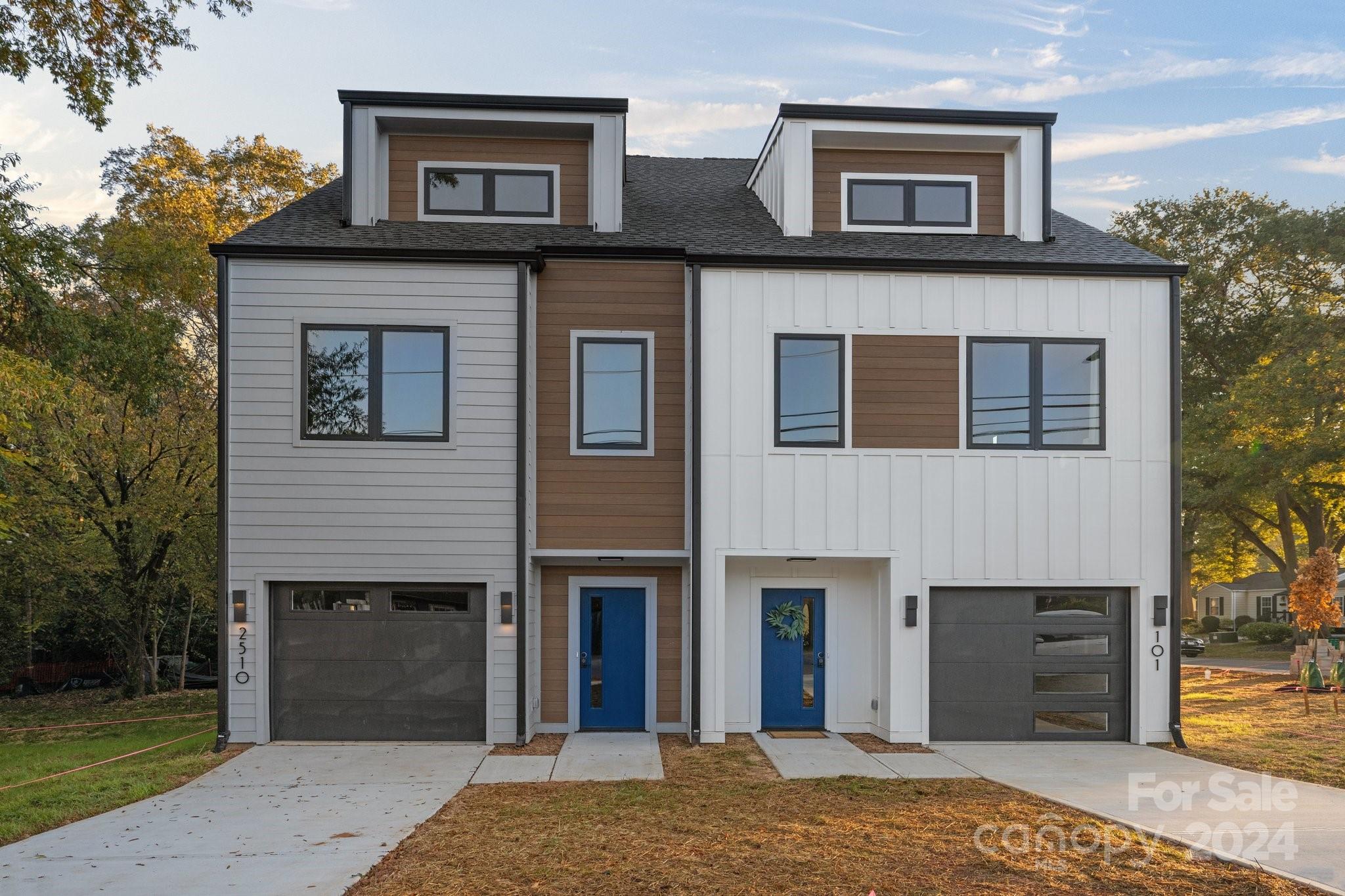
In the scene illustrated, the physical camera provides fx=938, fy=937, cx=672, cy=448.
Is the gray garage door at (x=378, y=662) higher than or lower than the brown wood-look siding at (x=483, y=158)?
lower

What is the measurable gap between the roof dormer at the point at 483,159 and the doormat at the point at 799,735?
7.05 metres

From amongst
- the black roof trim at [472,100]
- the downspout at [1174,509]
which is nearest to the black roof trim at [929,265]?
the downspout at [1174,509]

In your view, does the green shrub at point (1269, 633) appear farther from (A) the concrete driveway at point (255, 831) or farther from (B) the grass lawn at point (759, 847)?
(A) the concrete driveway at point (255, 831)

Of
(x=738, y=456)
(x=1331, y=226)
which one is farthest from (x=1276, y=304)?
(x=738, y=456)

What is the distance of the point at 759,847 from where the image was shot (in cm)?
714

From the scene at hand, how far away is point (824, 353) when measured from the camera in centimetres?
1186

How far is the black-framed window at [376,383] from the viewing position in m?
11.5

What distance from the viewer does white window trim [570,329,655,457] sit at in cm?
1195

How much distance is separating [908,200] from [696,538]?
5.81 meters

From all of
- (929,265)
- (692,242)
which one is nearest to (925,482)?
(929,265)

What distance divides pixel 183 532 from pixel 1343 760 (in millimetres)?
19972

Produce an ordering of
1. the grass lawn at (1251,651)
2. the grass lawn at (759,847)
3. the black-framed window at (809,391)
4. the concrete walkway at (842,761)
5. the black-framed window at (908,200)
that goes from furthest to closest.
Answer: the grass lawn at (1251,651) → the black-framed window at (908,200) → the black-framed window at (809,391) → the concrete walkway at (842,761) → the grass lawn at (759,847)

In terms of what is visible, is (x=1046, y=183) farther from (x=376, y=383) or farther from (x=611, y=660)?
(x=376, y=383)

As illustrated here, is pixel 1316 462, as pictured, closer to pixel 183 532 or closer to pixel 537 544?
pixel 537 544
